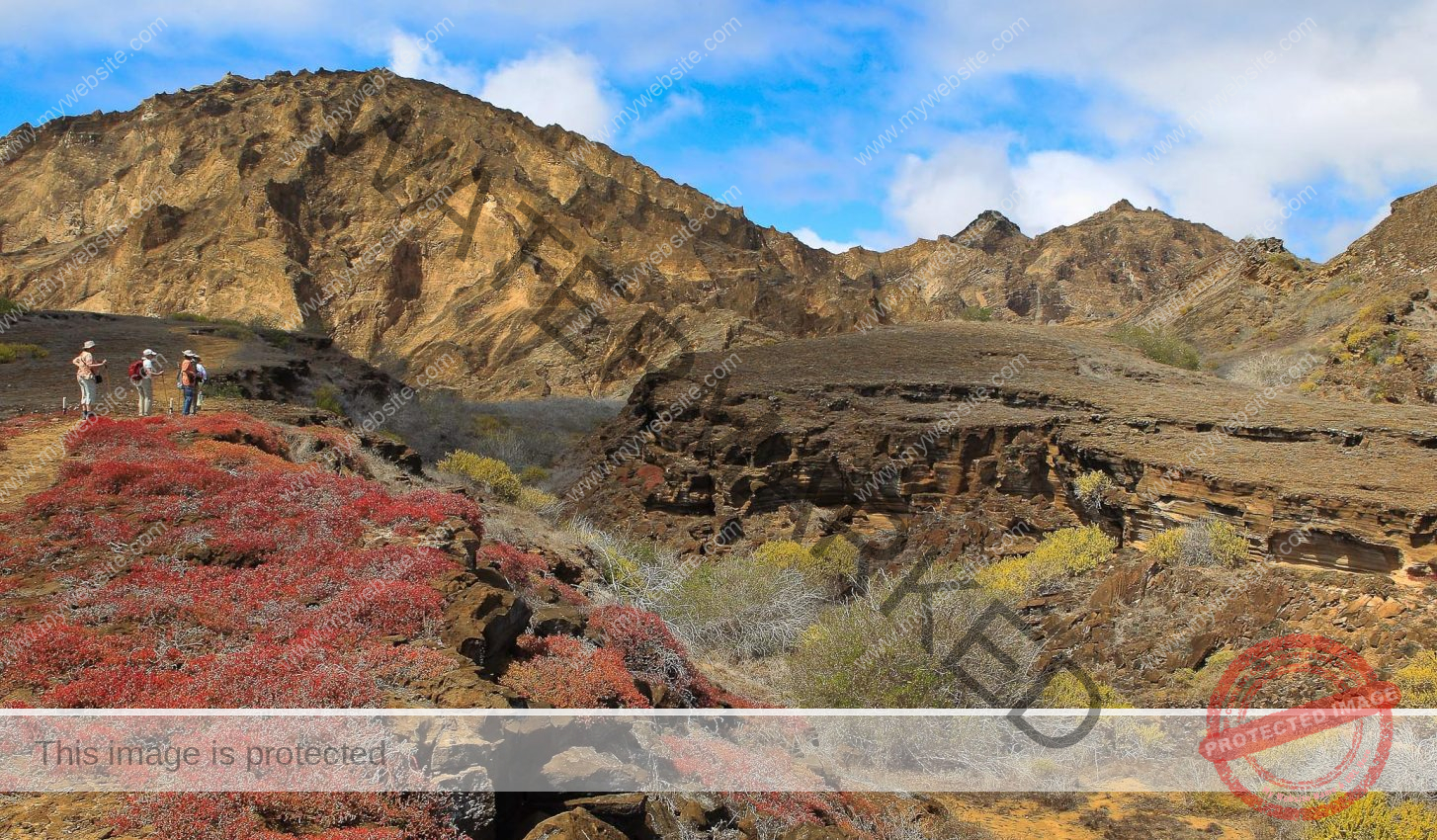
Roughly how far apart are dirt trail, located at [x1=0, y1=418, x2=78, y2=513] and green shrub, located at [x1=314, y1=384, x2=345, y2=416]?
23.8 ft

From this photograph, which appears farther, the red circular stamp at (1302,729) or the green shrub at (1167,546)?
the green shrub at (1167,546)

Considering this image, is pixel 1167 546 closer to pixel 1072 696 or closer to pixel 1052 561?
pixel 1052 561

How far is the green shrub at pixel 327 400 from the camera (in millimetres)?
17734

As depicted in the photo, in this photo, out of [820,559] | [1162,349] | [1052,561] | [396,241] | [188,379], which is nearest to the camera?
[188,379]

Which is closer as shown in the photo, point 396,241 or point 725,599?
point 725,599

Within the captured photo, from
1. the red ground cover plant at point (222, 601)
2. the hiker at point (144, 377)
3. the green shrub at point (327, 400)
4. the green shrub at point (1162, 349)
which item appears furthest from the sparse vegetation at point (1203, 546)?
the green shrub at point (1162, 349)

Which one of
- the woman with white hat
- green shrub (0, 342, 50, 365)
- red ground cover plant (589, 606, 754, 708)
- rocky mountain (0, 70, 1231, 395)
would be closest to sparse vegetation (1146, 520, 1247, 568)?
red ground cover plant (589, 606, 754, 708)

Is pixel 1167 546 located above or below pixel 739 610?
above

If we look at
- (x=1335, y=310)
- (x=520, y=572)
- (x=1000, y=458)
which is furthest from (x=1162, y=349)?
(x=520, y=572)

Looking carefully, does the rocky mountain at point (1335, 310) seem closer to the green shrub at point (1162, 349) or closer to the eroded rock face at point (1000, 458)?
the green shrub at point (1162, 349)

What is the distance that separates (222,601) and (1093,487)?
42.6ft

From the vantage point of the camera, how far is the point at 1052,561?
496 inches

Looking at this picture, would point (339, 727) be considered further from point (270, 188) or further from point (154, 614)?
point (270, 188)

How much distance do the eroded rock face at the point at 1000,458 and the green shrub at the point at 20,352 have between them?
10.9 metres
